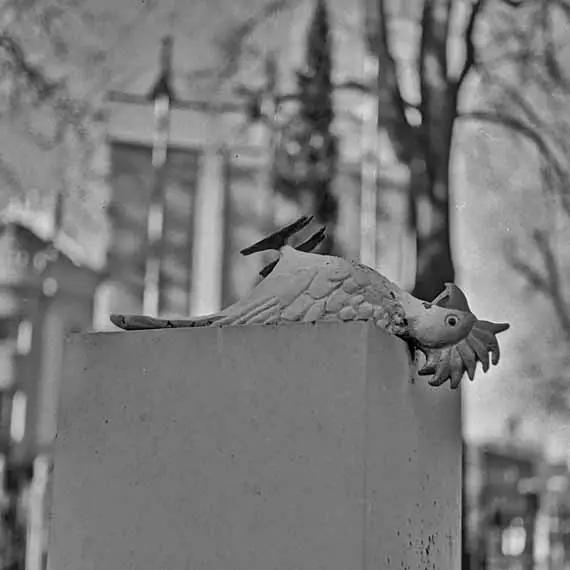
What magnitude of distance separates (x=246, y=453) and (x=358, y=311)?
39cm

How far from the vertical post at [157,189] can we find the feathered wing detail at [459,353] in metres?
7.24

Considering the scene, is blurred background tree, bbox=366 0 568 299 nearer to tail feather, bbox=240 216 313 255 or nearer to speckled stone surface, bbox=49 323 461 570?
tail feather, bbox=240 216 313 255

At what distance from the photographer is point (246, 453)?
225 centimetres

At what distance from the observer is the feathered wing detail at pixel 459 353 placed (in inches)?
94.3

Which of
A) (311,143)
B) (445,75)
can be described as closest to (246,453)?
(445,75)

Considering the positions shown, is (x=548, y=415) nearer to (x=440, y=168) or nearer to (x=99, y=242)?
(x=440, y=168)

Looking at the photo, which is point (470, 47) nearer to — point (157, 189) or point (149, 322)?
point (157, 189)

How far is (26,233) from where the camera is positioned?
29.0 ft

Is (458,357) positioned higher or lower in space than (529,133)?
lower

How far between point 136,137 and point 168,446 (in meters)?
7.78

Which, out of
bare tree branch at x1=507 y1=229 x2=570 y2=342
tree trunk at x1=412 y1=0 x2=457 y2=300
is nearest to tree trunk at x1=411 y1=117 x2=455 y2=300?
tree trunk at x1=412 y1=0 x2=457 y2=300

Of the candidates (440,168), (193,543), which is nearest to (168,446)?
(193,543)

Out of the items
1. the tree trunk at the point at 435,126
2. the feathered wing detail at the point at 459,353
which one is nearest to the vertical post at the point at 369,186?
the tree trunk at the point at 435,126

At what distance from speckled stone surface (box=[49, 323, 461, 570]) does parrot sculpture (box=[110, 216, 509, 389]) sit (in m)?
0.07
